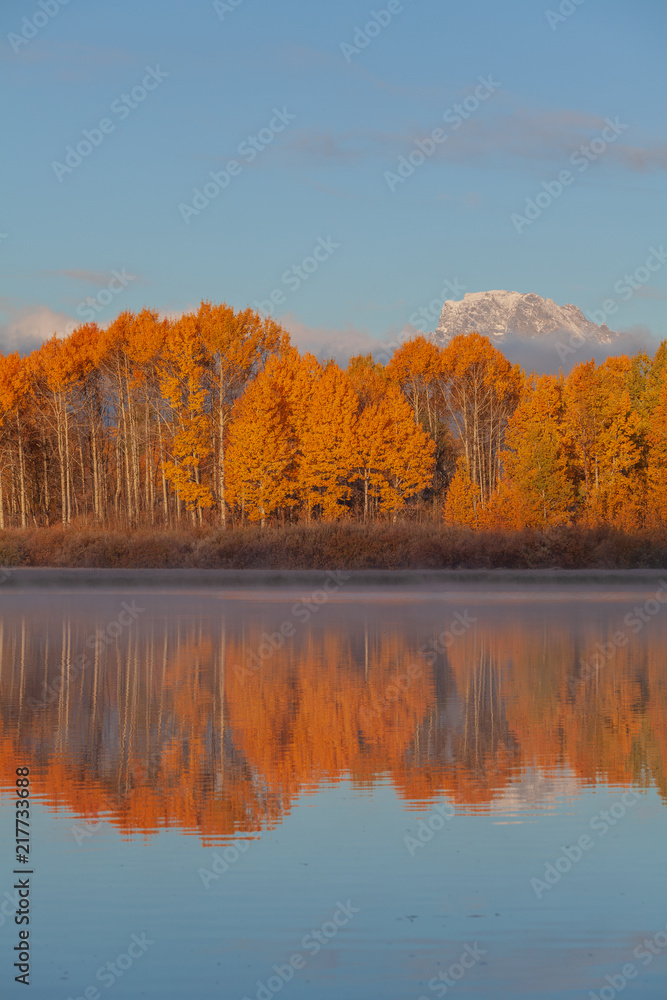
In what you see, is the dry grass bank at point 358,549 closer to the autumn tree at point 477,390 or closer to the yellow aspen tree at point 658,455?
the yellow aspen tree at point 658,455

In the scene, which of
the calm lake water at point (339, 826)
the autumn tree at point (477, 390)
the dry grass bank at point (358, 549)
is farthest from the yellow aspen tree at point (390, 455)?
the calm lake water at point (339, 826)

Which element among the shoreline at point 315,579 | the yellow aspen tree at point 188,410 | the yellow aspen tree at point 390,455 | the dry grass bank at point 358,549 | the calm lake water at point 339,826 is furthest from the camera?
the yellow aspen tree at point 390,455

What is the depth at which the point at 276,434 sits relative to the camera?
63.2m

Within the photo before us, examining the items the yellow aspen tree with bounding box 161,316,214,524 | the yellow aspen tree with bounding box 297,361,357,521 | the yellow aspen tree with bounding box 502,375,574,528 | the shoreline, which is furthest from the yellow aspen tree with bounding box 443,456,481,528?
the shoreline

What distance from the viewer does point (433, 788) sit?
905 cm

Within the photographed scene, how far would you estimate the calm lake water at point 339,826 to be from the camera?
5.52m

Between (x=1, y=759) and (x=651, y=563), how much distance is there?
35.9 metres

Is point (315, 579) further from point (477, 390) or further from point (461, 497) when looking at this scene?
point (477, 390)

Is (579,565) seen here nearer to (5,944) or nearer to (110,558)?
(110,558)

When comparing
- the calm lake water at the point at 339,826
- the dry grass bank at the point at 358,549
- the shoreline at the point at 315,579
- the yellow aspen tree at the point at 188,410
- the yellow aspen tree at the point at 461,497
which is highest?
the yellow aspen tree at the point at 188,410

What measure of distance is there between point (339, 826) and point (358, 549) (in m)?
37.1

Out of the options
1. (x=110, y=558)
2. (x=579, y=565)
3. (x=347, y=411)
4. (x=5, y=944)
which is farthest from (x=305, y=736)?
(x=347, y=411)

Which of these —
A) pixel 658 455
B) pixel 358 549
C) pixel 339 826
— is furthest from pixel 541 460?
pixel 339 826

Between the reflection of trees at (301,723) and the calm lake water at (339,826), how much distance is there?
0.04 m
